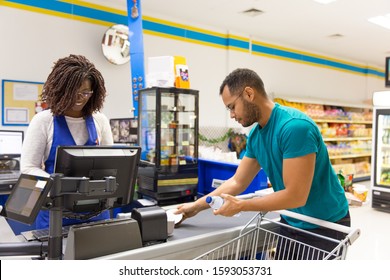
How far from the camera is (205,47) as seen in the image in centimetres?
712

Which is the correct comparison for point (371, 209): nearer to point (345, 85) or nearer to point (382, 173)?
point (382, 173)

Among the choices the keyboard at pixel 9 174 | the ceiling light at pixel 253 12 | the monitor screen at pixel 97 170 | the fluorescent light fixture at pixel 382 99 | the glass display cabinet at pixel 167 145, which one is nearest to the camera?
the monitor screen at pixel 97 170

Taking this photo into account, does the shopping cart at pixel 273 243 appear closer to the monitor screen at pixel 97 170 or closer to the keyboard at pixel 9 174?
the monitor screen at pixel 97 170

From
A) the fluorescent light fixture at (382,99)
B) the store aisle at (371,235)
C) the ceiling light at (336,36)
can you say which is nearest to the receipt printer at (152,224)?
the store aisle at (371,235)

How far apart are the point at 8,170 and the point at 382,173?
502 centimetres

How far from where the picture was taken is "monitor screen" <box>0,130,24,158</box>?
450 centimetres

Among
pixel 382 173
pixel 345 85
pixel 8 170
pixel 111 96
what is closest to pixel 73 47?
pixel 111 96

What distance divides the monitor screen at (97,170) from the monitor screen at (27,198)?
119 millimetres

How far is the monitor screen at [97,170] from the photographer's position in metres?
1.42

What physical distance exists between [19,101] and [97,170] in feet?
13.4

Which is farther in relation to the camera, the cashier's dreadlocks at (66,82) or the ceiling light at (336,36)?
the ceiling light at (336,36)

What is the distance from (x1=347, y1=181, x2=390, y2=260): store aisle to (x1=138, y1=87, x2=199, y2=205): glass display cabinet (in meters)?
1.97

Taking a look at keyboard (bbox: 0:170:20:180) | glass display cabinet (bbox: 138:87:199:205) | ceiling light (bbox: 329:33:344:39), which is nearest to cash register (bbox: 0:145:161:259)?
glass display cabinet (bbox: 138:87:199:205)

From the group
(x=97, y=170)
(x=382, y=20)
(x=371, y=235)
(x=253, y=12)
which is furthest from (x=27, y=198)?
(x=382, y=20)
